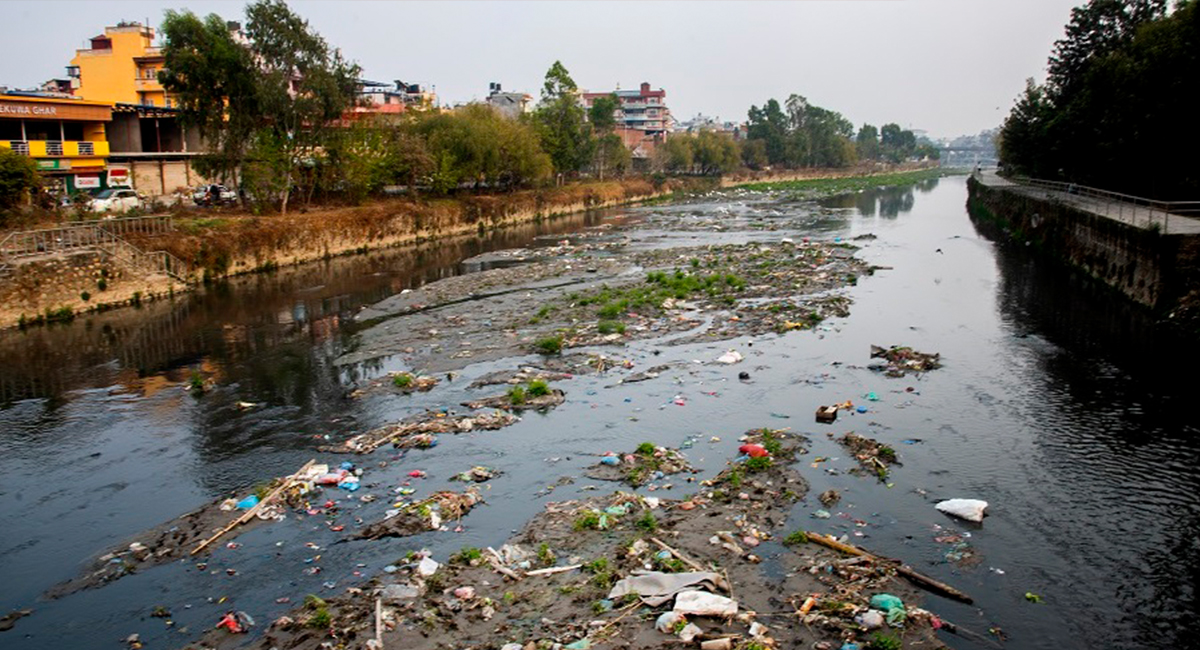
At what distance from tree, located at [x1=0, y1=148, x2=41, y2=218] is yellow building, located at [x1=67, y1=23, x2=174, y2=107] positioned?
3062 centimetres

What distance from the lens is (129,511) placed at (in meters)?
13.0

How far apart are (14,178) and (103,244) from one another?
4.00m

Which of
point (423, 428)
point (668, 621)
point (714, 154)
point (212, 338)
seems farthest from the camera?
point (714, 154)

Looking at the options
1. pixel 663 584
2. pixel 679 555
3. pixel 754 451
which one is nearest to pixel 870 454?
pixel 754 451

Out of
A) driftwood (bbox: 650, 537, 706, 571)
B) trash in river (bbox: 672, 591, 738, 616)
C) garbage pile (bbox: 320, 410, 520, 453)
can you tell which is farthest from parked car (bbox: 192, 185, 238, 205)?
trash in river (bbox: 672, 591, 738, 616)

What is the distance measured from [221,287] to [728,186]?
253 ft

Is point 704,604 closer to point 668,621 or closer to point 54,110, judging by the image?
point 668,621

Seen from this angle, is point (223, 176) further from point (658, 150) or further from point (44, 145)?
point (658, 150)

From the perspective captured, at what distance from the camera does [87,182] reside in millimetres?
39344

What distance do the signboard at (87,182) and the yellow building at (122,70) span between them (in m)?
20.1

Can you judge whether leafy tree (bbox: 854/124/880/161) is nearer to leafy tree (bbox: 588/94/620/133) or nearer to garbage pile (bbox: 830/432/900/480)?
leafy tree (bbox: 588/94/620/133)

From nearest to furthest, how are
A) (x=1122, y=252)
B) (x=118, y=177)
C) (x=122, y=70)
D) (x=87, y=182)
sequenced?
(x=1122, y=252)
(x=87, y=182)
(x=118, y=177)
(x=122, y=70)

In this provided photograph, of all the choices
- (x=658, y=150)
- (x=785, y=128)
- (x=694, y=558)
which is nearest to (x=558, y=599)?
(x=694, y=558)

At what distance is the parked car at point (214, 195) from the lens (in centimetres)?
4219
